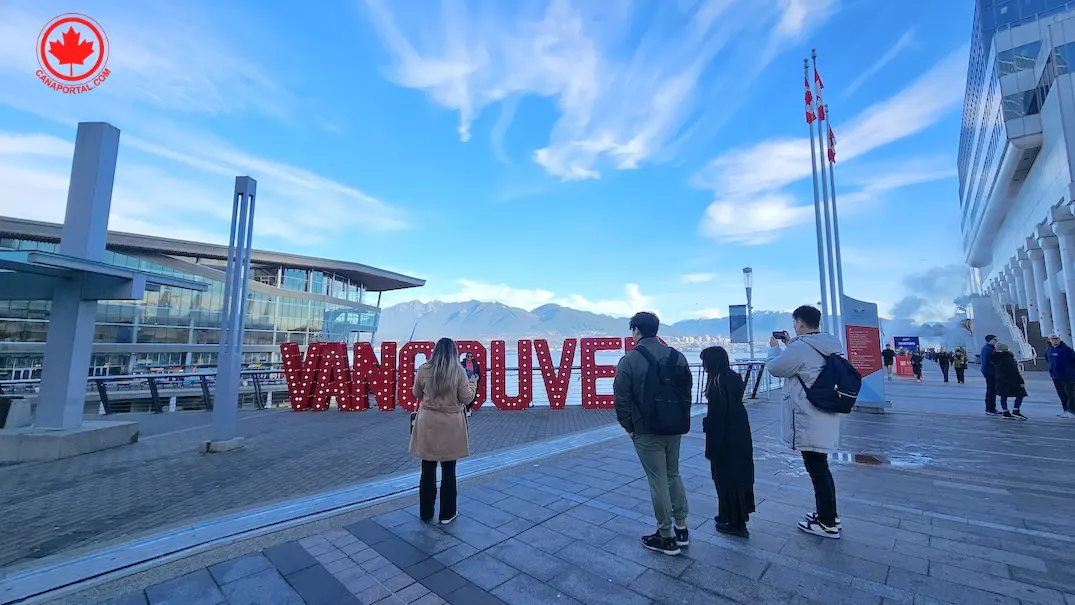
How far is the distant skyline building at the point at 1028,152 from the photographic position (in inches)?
966

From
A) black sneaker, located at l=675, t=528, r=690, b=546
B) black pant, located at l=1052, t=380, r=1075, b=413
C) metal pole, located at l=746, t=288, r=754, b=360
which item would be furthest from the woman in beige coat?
metal pole, located at l=746, t=288, r=754, b=360

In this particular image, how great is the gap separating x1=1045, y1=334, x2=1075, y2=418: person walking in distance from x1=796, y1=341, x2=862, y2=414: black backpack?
9.46 metres

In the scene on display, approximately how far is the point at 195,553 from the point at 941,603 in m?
5.12

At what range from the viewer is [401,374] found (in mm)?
12844

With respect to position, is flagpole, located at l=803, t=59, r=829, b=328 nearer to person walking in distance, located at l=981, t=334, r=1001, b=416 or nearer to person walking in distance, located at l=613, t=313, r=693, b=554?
person walking in distance, located at l=981, t=334, r=1001, b=416

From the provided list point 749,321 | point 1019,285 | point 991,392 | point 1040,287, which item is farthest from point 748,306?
point 1019,285

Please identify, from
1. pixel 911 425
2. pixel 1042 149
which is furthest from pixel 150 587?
pixel 1042 149

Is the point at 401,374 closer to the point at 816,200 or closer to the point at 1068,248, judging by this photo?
the point at 816,200

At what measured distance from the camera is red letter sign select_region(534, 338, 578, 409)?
12547 mm

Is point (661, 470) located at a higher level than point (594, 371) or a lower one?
lower

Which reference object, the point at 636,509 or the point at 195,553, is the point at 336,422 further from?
the point at 636,509

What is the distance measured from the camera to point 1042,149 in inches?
1080

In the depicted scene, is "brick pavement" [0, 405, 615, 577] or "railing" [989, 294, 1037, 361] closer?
"brick pavement" [0, 405, 615, 577]

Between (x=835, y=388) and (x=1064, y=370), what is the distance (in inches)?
394
